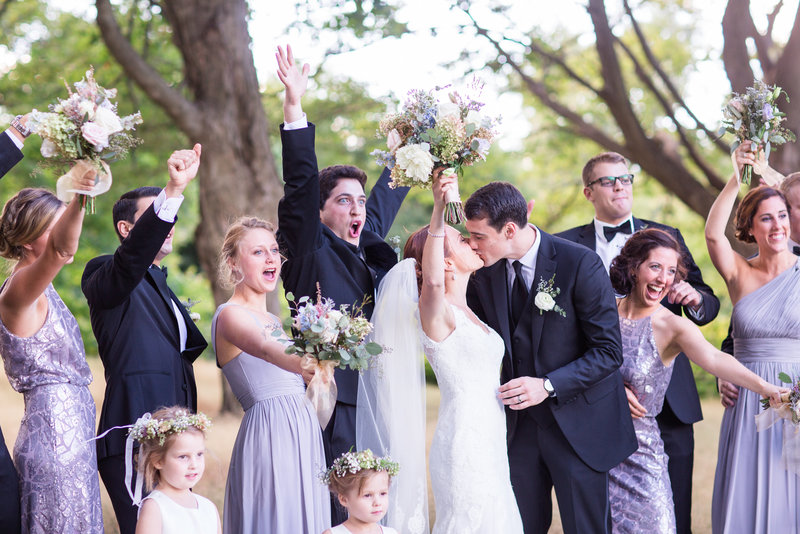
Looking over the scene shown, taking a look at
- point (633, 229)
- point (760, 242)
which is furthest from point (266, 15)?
point (760, 242)

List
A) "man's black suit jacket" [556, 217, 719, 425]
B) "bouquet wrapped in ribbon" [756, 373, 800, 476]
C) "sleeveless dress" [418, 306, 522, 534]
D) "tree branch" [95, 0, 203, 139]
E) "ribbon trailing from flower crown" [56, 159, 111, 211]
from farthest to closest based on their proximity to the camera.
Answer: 1. "tree branch" [95, 0, 203, 139]
2. "man's black suit jacket" [556, 217, 719, 425]
3. "bouquet wrapped in ribbon" [756, 373, 800, 476]
4. "sleeveless dress" [418, 306, 522, 534]
5. "ribbon trailing from flower crown" [56, 159, 111, 211]

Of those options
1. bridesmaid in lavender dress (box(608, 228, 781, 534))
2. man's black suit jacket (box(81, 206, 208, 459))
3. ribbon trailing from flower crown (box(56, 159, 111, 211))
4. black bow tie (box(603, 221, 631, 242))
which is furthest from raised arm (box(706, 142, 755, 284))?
ribbon trailing from flower crown (box(56, 159, 111, 211))

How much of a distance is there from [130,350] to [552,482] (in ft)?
7.97

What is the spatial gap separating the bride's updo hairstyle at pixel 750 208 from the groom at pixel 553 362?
1300 mm

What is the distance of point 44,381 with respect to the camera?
414 centimetres

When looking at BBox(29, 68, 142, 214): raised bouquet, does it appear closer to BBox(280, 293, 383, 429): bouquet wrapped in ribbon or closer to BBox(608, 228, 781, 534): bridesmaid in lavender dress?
BBox(280, 293, 383, 429): bouquet wrapped in ribbon

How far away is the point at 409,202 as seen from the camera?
2075cm

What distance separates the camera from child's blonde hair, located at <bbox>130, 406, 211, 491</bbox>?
395cm

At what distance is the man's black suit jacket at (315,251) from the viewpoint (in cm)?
458

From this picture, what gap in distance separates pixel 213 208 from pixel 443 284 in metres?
7.80

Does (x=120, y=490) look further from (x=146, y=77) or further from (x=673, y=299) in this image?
(x=146, y=77)

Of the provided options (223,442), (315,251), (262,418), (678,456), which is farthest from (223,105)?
(678,456)

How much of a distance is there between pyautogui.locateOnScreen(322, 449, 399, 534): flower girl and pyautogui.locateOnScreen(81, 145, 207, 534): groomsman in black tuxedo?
1043 mm

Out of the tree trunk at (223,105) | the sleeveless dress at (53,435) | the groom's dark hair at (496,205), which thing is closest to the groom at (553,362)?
the groom's dark hair at (496,205)
